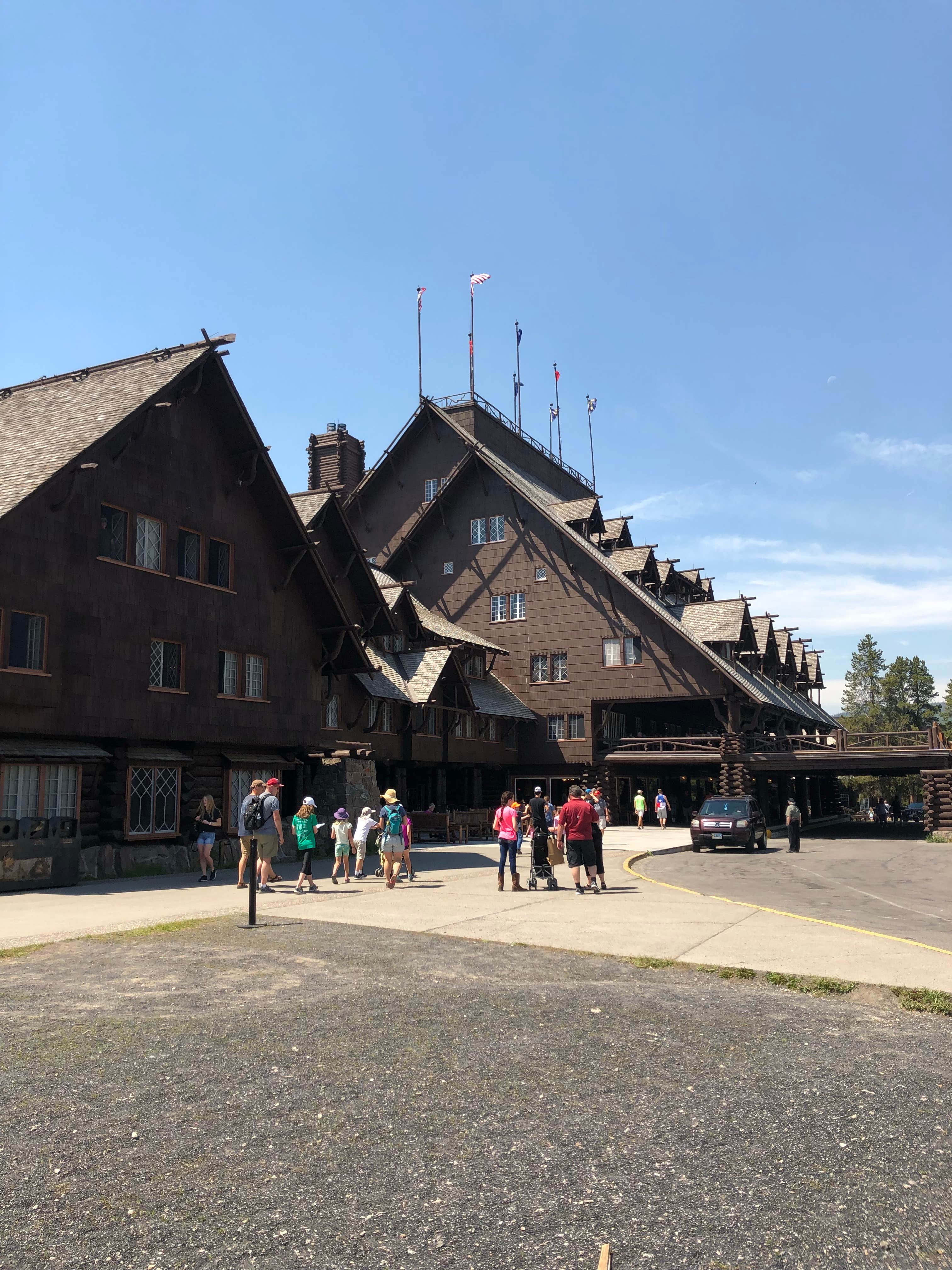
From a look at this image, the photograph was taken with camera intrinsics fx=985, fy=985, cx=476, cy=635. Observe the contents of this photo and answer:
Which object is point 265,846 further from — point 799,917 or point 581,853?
point 799,917

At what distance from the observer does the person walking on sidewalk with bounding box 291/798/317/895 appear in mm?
17750

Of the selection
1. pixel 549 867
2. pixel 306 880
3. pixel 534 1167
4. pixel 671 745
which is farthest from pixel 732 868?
pixel 671 745

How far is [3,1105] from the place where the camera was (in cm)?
606

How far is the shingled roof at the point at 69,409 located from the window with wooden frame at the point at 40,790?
5194 millimetres

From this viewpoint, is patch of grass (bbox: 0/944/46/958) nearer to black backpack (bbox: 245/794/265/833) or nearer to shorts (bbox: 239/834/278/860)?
black backpack (bbox: 245/794/265/833)

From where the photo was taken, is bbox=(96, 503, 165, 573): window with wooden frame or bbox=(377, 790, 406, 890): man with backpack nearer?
bbox=(377, 790, 406, 890): man with backpack

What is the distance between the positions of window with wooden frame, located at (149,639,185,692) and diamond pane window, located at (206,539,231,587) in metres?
2.09

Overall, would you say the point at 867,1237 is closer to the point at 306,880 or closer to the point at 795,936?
the point at 795,936

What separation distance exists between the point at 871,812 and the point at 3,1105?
83.0 meters

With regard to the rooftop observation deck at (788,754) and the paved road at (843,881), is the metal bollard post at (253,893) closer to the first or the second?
the paved road at (843,881)

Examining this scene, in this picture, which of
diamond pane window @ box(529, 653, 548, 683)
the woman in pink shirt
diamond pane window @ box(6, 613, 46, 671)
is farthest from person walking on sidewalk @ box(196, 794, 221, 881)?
diamond pane window @ box(529, 653, 548, 683)

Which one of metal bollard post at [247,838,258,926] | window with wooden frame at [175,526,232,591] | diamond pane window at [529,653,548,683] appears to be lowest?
metal bollard post at [247,838,258,926]

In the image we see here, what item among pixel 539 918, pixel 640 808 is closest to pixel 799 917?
pixel 539 918

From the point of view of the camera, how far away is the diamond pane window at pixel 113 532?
2156cm
